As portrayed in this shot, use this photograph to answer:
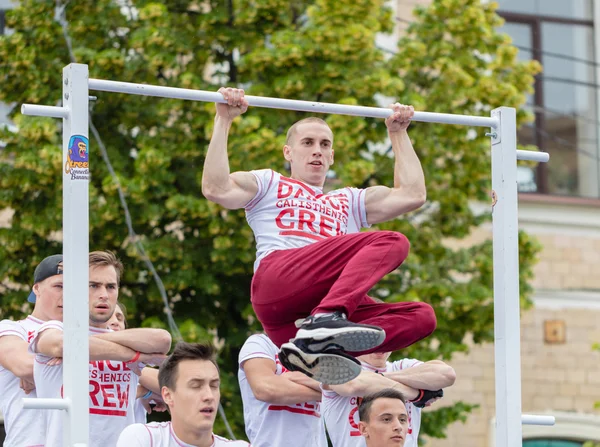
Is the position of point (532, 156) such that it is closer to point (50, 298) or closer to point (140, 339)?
point (140, 339)

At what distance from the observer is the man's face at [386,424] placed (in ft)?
22.2

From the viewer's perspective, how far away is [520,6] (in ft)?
56.0

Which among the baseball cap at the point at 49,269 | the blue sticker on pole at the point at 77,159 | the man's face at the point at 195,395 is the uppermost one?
the blue sticker on pole at the point at 77,159

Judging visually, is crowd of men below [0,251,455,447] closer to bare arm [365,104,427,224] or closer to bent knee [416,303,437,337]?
bent knee [416,303,437,337]

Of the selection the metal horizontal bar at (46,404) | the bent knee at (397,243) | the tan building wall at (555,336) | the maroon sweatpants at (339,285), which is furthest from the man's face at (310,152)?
the tan building wall at (555,336)

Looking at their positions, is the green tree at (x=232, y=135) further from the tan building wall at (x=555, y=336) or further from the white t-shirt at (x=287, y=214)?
the white t-shirt at (x=287, y=214)

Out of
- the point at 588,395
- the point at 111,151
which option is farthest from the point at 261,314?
the point at 588,395

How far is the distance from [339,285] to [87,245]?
1.11 metres

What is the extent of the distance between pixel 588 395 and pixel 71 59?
731cm

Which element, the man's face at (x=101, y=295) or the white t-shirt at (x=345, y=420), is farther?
the white t-shirt at (x=345, y=420)

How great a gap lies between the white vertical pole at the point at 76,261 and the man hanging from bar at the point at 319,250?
0.74m

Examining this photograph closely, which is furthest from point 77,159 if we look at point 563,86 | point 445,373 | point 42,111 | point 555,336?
point 563,86

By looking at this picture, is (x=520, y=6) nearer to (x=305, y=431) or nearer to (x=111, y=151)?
(x=111, y=151)

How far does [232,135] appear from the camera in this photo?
36.7ft
